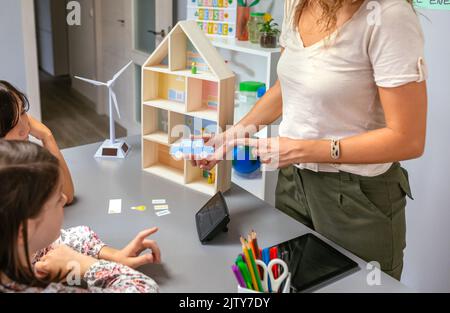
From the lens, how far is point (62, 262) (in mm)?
1038

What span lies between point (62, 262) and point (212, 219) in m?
0.37

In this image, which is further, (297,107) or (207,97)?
(207,97)

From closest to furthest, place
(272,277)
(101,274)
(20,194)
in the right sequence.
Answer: (20,194) → (272,277) → (101,274)

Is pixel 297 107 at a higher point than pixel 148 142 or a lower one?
higher

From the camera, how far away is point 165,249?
1.16 m

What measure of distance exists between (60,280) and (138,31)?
3.23m

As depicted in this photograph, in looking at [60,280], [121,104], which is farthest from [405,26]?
[121,104]

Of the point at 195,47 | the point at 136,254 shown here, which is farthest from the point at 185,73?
the point at 136,254

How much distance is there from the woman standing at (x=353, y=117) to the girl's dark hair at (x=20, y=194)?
0.52 metres

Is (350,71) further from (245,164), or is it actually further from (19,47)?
(19,47)

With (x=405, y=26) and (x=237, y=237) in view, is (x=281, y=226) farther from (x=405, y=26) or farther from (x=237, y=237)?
(x=405, y=26)

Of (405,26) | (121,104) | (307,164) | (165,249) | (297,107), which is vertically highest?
(405,26)

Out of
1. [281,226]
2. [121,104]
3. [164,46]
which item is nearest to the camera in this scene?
[281,226]

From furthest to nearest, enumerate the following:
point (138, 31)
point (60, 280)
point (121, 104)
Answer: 1. point (121, 104)
2. point (138, 31)
3. point (60, 280)
